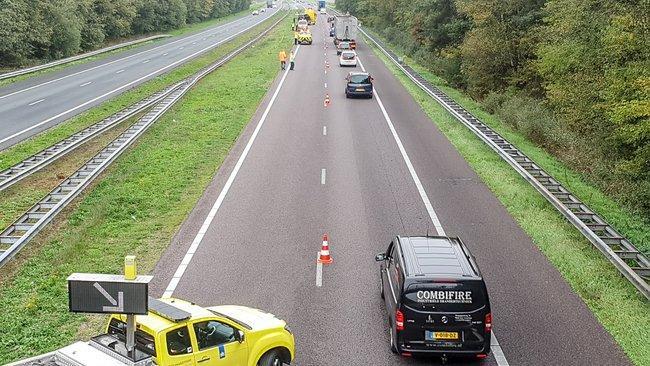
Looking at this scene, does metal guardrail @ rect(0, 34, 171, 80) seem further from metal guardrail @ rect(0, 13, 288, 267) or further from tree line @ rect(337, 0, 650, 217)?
tree line @ rect(337, 0, 650, 217)

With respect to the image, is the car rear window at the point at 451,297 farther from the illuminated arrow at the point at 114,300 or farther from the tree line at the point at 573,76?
the tree line at the point at 573,76

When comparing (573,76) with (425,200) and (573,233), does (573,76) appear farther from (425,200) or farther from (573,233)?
(573,233)

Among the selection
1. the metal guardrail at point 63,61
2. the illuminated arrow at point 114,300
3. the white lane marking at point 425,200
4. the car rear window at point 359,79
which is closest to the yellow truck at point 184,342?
the illuminated arrow at point 114,300

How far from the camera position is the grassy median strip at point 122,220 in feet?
41.6

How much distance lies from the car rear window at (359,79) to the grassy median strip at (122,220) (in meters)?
6.50

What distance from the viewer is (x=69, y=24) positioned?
207 ft

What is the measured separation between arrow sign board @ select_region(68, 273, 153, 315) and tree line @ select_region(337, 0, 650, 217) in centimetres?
1734

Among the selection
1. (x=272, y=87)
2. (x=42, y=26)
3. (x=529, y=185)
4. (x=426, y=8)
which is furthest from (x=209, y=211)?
(x=42, y=26)

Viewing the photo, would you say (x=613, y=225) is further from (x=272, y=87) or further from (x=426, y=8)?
(x=426, y=8)

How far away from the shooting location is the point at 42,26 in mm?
58969

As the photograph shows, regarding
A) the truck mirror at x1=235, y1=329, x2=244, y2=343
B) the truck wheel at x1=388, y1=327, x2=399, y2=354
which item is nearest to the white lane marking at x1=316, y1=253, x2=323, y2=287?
the truck wheel at x1=388, y1=327, x2=399, y2=354

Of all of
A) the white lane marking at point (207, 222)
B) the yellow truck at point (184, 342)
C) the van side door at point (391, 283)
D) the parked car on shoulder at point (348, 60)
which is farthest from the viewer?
the parked car on shoulder at point (348, 60)

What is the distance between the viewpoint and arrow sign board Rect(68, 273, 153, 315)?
8523 mm

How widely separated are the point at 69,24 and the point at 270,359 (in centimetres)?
5939
